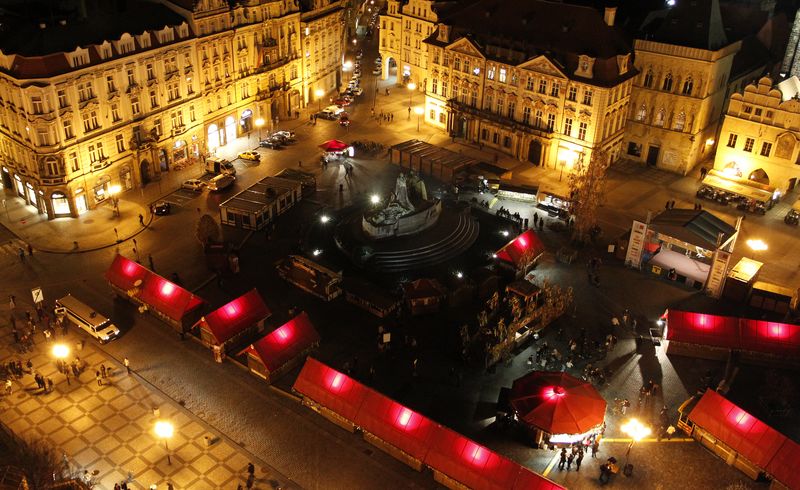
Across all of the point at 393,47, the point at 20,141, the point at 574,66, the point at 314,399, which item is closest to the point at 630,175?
the point at 574,66

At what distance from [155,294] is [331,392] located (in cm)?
2146

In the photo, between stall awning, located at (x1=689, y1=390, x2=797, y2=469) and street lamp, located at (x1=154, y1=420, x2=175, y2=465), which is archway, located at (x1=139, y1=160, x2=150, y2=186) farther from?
stall awning, located at (x1=689, y1=390, x2=797, y2=469)

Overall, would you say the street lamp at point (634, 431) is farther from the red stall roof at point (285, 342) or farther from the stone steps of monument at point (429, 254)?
the stone steps of monument at point (429, 254)

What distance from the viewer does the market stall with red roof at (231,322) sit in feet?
207

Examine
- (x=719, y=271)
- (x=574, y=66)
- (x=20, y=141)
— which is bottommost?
(x=719, y=271)

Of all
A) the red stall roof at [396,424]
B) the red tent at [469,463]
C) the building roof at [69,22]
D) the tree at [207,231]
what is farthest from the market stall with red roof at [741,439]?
the building roof at [69,22]

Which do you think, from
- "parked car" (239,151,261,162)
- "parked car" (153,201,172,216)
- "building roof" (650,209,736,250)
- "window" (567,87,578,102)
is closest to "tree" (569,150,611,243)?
"building roof" (650,209,736,250)

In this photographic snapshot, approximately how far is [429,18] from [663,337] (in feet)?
248

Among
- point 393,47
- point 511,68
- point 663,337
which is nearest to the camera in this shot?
point 663,337

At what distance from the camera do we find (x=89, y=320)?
216ft

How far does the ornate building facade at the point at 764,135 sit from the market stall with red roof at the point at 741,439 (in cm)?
5045

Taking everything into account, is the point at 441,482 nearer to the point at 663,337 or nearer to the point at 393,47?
the point at 663,337

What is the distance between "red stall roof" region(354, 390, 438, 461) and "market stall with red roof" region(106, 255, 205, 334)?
66.3 feet

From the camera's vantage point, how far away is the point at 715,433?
54.3 m
